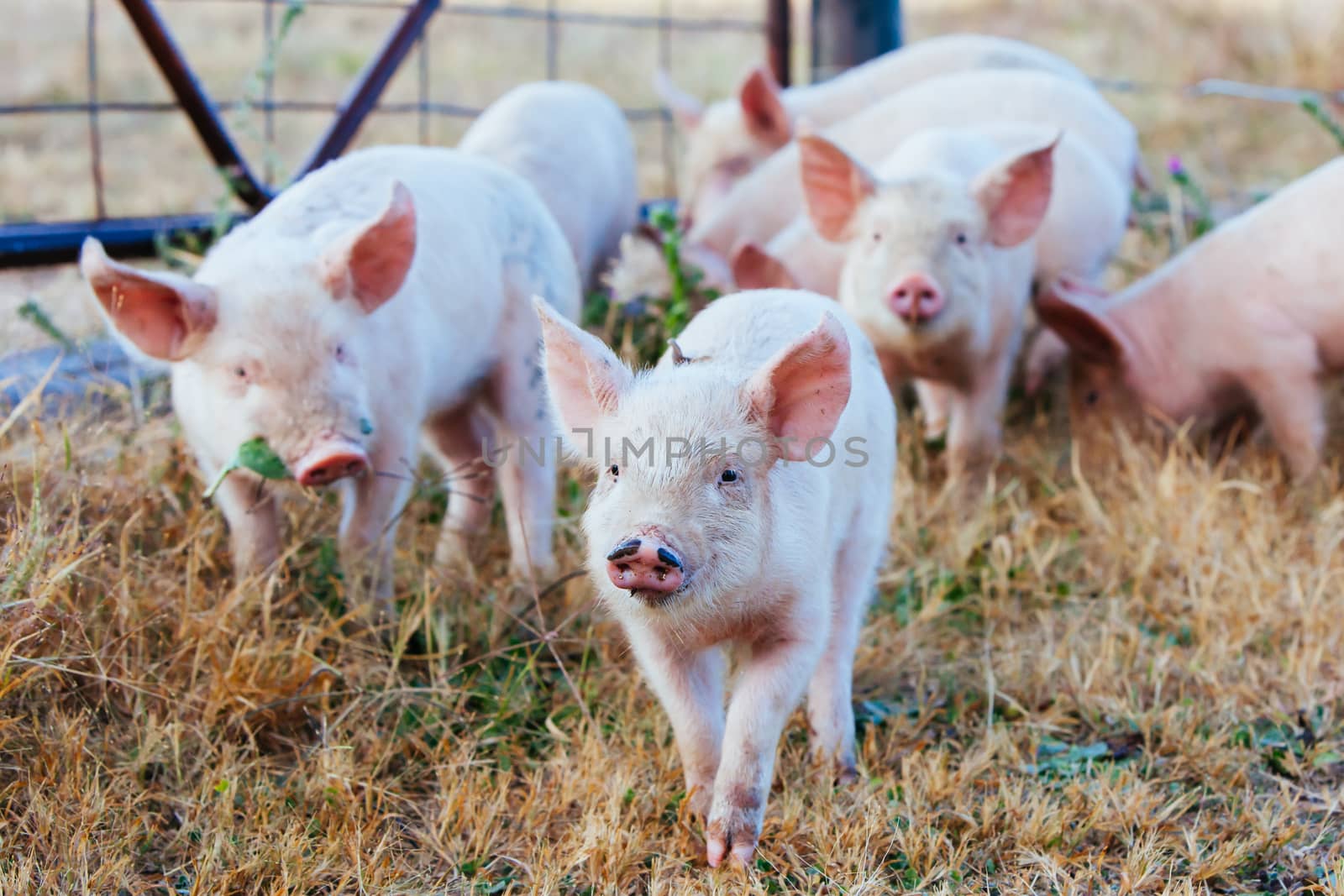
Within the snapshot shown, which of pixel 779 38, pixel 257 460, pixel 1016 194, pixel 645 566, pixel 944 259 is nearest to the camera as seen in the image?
pixel 645 566

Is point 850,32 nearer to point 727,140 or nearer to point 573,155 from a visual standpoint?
A: point 727,140

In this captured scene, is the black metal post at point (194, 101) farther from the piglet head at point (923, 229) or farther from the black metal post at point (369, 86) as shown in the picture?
the piglet head at point (923, 229)

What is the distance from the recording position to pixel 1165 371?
4.73 m

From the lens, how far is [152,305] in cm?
315

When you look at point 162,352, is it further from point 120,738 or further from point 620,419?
point 620,419

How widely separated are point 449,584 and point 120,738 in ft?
3.07

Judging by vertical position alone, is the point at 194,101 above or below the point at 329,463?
above

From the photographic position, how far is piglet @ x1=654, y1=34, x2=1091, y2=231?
625 centimetres

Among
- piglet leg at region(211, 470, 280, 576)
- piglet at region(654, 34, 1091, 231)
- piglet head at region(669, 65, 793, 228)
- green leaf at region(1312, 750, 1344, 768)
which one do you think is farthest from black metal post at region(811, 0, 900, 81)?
green leaf at region(1312, 750, 1344, 768)

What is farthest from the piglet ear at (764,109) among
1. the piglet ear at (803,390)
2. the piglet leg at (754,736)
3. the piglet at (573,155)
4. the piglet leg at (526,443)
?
the piglet leg at (754,736)

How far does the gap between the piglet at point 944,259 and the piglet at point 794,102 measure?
1.78 metres

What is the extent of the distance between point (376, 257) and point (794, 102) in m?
3.57

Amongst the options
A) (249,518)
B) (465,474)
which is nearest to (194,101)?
(465,474)

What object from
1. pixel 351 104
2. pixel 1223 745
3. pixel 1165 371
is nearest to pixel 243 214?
pixel 351 104
